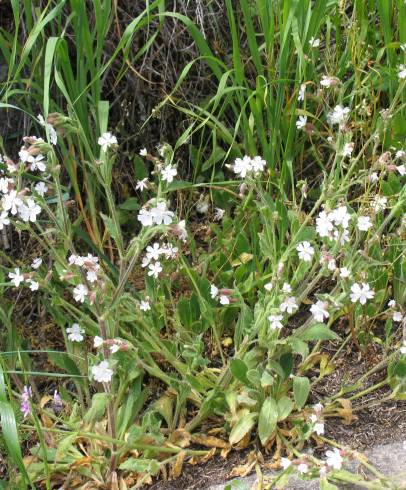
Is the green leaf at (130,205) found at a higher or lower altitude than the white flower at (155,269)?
lower

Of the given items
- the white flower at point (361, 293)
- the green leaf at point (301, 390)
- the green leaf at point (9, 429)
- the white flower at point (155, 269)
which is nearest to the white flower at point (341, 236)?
the white flower at point (361, 293)

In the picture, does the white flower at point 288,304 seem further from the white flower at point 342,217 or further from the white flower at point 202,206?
the white flower at point 202,206

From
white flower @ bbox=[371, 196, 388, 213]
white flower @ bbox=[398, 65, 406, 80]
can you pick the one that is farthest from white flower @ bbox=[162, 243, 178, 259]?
white flower @ bbox=[398, 65, 406, 80]

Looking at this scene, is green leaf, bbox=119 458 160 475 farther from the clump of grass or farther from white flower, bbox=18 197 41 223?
white flower, bbox=18 197 41 223

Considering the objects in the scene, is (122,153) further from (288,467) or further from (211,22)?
(288,467)

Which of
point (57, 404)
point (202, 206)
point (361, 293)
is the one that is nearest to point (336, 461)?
point (361, 293)

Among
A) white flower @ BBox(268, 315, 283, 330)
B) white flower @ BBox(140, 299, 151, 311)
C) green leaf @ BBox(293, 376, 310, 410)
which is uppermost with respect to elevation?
white flower @ BBox(268, 315, 283, 330)
